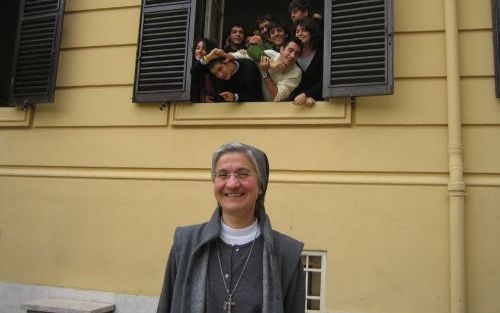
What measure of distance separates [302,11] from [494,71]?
179 centimetres

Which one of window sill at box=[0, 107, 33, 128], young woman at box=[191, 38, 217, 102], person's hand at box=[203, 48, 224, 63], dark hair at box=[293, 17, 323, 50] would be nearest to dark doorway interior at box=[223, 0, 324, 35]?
young woman at box=[191, 38, 217, 102]

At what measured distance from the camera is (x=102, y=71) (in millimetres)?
4648

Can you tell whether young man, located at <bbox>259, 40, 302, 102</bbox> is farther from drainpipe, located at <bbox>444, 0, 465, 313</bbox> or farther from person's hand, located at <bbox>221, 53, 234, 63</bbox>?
drainpipe, located at <bbox>444, 0, 465, 313</bbox>

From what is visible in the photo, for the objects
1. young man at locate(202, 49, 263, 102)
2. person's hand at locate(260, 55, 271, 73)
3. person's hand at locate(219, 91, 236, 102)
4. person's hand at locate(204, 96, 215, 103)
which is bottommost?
person's hand at locate(219, 91, 236, 102)

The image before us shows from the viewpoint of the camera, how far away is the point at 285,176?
13.1 feet

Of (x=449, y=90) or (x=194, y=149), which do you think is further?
(x=194, y=149)

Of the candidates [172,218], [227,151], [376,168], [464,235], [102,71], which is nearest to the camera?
[227,151]

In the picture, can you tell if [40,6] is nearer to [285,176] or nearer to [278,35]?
[278,35]

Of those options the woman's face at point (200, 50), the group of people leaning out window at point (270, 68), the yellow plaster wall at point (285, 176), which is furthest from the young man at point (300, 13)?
the woman's face at point (200, 50)

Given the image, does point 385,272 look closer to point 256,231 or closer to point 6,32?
point 256,231

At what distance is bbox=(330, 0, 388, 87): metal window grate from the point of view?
12.5 feet

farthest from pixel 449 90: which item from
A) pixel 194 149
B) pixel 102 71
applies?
pixel 102 71

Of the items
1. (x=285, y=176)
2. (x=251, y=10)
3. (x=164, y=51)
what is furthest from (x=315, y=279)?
(x=251, y=10)

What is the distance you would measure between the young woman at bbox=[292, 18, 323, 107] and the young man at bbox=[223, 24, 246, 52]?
0.69m
